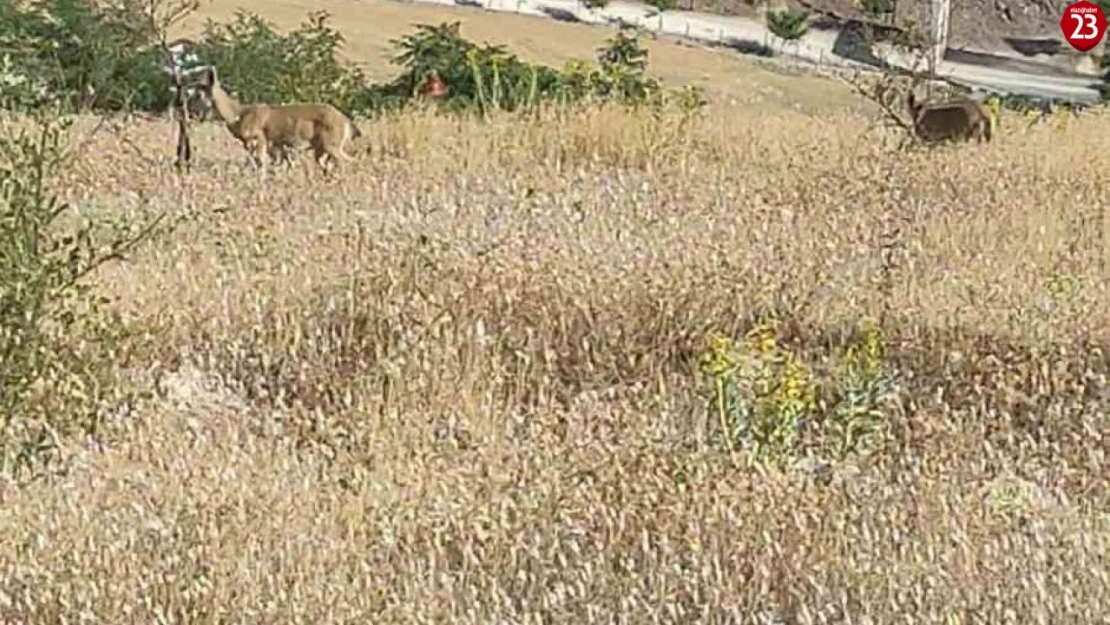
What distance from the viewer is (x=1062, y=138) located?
311 inches

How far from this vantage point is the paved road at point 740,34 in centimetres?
2594

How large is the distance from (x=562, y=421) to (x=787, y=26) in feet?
92.2

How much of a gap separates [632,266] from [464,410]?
1105 mm

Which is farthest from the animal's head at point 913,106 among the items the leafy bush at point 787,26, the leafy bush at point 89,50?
the leafy bush at point 787,26

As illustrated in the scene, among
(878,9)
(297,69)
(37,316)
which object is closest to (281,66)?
(297,69)

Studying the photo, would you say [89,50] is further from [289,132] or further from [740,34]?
[740,34]

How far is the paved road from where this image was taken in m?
25.9

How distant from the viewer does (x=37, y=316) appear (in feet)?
10.3

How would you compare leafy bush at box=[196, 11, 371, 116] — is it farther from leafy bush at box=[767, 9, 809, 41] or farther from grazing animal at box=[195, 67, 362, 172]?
leafy bush at box=[767, 9, 809, 41]

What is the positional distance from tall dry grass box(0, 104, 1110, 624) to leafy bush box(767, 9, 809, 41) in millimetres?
24991

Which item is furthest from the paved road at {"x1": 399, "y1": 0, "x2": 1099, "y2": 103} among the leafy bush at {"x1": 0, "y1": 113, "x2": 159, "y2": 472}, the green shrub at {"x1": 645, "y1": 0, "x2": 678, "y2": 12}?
the leafy bush at {"x1": 0, "y1": 113, "x2": 159, "y2": 472}

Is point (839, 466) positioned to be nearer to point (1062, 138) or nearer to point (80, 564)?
point (80, 564)

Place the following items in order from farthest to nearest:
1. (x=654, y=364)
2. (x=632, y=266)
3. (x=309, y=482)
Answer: (x=632, y=266) < (x=654, y=364) < (x=309, y=482)

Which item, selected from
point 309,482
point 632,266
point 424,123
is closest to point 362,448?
point 309,482
